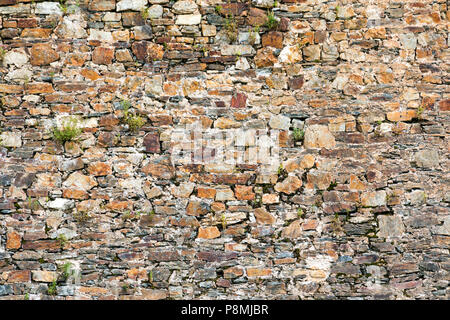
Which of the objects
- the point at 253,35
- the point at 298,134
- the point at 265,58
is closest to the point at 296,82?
the point at 265,58

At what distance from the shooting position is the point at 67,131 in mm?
3582

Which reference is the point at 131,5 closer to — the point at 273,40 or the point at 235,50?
the point at 235,50

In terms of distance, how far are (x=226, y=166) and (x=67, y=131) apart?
1.47 metres

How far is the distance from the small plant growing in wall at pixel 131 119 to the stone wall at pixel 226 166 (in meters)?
0.03

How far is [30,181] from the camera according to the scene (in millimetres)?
3594

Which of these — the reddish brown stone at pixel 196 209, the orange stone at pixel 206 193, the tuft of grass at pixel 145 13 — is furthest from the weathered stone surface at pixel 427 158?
the tuft of grass at pixel 145 13

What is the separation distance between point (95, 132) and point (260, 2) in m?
1.95

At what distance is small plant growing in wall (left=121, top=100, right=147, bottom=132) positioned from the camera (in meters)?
3.61

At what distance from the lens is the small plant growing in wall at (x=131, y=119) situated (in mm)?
3611

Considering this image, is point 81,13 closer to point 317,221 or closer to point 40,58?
point 40,58

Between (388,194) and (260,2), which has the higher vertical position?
(260,2)

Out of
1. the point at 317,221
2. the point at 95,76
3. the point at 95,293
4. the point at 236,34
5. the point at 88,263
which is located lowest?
the point at 95,293

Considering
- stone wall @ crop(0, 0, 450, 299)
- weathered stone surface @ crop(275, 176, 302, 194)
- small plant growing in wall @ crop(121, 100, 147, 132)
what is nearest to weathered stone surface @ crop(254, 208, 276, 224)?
stone wall @ crop(0, 0, 450, 299)

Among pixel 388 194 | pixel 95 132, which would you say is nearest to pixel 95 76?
pixel 95 132
